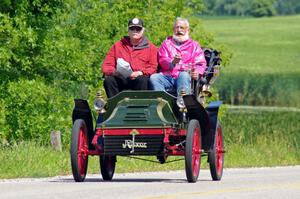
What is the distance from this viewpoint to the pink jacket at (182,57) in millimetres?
15180

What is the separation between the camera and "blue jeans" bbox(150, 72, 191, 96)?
1483cm

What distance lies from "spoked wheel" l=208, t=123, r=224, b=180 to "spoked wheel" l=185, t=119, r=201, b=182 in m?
0.30

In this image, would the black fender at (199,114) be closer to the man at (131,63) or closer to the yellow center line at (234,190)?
the man at (131,63)

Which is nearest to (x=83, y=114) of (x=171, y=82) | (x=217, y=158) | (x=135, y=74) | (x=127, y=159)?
(x=135, y=74)

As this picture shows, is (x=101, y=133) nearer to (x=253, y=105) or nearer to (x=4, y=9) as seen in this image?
(x=4, y=9)

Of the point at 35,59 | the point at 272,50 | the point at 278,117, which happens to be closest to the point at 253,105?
the point at 278,117

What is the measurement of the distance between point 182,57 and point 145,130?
137 centimetres

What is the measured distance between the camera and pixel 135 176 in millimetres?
15969

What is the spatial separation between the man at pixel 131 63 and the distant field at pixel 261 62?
43.2 metres

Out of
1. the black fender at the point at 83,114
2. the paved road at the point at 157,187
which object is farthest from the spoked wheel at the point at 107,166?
the black fender at the point at 83,114

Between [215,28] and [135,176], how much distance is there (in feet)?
421

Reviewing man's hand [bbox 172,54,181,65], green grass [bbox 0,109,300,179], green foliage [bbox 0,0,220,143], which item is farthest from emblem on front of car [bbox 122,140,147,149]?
green foliage [bbox 0,0,220,143]

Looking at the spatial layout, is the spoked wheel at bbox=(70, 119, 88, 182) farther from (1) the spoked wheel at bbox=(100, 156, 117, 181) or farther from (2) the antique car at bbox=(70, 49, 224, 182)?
(1) the spoked wheel at bbox=(100, 156, 117, 181)

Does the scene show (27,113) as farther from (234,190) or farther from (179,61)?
(234,190)
